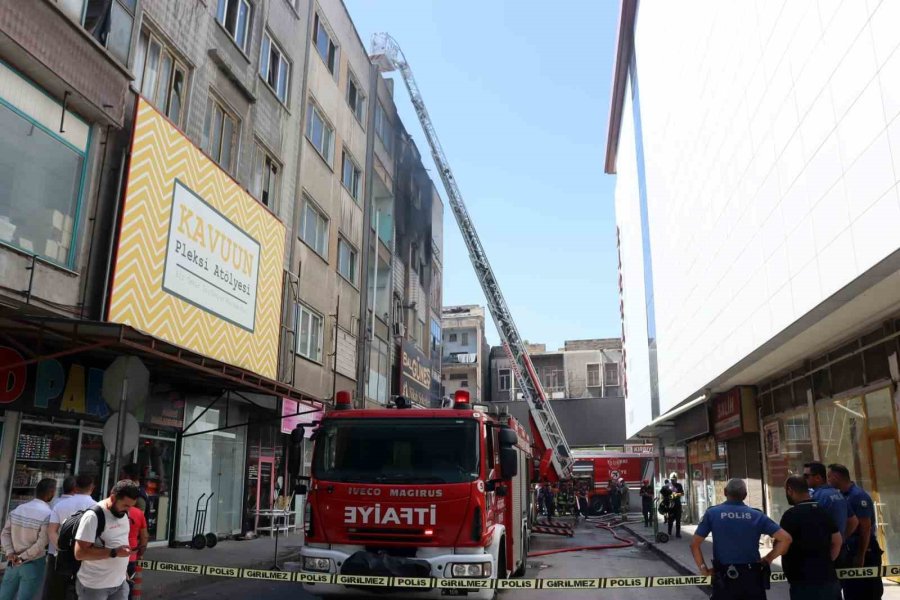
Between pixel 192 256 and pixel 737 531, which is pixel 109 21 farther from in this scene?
pixel 737 531

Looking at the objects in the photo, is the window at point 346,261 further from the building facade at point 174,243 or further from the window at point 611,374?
the window at point 611,374

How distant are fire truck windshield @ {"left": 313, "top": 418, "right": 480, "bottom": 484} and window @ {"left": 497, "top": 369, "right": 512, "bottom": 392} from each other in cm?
5660

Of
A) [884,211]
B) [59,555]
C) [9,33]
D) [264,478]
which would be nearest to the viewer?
[59,555]

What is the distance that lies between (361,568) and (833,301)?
7707mm

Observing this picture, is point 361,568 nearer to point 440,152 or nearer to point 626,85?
point 440,152

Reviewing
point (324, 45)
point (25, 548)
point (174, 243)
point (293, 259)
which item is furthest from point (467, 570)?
point (324, 45)

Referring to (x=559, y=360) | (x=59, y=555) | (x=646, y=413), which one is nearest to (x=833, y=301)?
(x=59, y=555)

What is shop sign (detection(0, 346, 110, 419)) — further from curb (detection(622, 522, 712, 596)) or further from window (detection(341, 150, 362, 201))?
window (detection(341, 150, 362, 201))

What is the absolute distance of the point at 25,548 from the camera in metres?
6.70

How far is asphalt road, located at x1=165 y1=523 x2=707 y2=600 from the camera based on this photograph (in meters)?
10.8

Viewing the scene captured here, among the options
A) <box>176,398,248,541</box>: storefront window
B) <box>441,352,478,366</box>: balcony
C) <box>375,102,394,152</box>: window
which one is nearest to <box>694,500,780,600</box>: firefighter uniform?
<box>176,398,248,541</box>: storefront window

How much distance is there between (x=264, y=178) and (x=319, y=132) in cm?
472

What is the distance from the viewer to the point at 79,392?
1202 cm

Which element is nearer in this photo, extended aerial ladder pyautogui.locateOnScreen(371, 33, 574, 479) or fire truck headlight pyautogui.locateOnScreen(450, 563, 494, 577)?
fire truck headlight pyautogui.locateOnScreen(450, 563, 494, 577)
